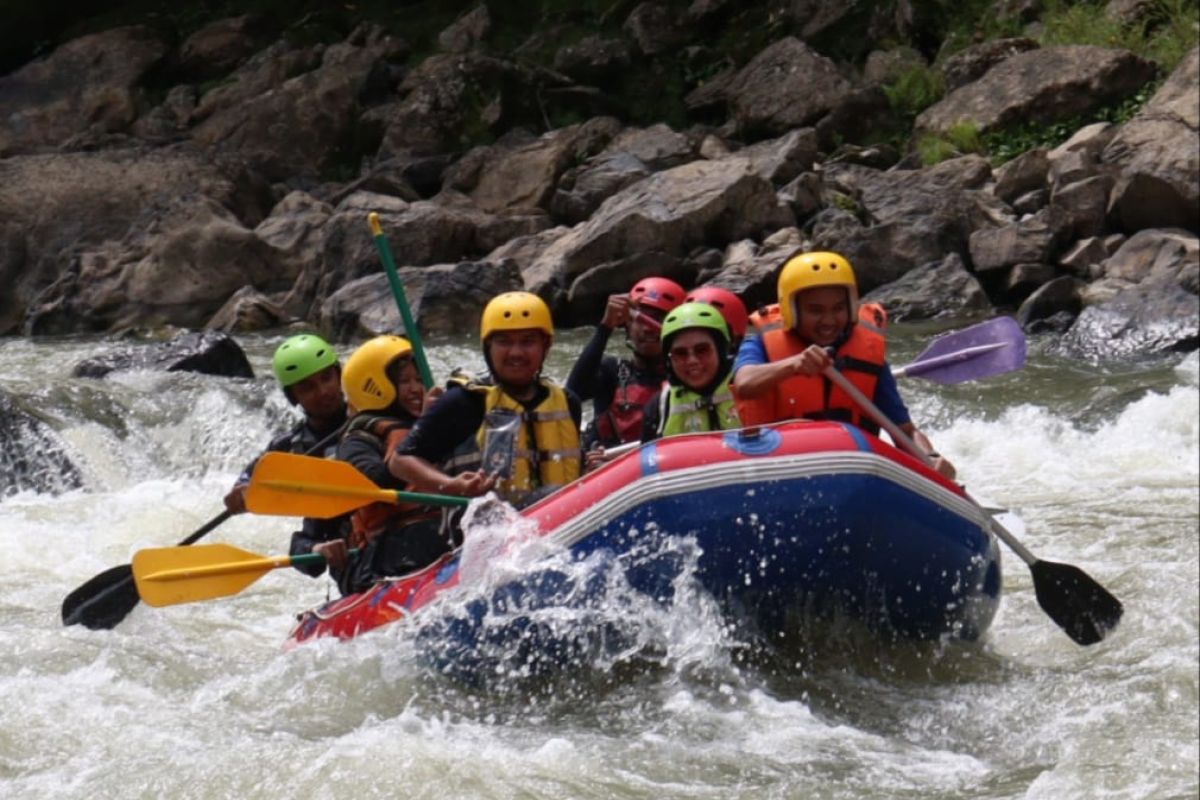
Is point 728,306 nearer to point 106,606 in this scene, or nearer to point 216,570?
point 216,570

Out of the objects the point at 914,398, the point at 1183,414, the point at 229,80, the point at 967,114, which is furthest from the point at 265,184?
the point at 1183,414

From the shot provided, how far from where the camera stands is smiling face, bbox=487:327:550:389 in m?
5.28

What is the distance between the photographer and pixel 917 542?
5.00 metres

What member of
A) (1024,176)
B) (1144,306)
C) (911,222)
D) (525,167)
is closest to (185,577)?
(1144,306)

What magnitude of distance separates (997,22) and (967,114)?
82.1 inches

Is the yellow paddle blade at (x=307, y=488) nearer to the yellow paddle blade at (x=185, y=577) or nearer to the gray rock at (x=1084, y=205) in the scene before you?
the yellow paddle blade at (x=185, y=577)

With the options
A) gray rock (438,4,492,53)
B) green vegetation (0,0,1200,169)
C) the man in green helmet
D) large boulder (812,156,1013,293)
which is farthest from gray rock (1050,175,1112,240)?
gray rock (438,4,492,53)

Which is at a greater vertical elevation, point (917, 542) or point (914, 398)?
point (917, 542)

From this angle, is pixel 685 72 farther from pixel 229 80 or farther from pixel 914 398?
pixel 914 398

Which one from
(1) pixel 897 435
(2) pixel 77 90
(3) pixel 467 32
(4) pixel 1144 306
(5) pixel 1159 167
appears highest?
(3) pixel 467 32

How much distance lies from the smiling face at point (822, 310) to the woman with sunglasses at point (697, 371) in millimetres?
245

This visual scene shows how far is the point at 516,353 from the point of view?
5.28 meters

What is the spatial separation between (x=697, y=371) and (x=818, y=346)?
0.40m

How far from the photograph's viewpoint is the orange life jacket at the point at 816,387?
5469 mm
